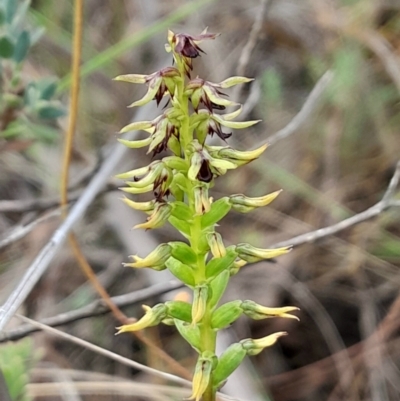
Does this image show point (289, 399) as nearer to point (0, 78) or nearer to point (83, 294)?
point (83, 294)

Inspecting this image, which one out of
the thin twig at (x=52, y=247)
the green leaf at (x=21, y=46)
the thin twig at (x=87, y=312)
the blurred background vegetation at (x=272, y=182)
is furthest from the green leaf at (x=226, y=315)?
the blurred background vegetation at (x=272, y=182)

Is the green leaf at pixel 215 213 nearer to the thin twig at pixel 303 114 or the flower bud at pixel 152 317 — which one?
the flower bud at pixel 152 317

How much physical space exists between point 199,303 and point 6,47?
108 centimetres

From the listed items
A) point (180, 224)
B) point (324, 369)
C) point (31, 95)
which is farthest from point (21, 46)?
point (324, 369)

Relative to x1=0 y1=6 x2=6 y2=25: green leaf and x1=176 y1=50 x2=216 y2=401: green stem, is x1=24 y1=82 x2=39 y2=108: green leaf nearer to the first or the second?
x1=0 y1=6 x2=6 y2=25: green leaf

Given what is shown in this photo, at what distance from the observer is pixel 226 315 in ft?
2.91

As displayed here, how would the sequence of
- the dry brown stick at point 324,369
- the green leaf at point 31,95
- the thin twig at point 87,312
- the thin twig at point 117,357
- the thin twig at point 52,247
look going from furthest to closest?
the dry brown stick at point 324,369 → the green leaf at point 31,95 → the thin twig at point 87,312 → the thin twig at point 117,357 → the thin twig at point 52,247

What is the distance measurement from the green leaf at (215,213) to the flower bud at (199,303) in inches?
3.4

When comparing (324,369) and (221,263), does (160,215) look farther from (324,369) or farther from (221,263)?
(324,369)

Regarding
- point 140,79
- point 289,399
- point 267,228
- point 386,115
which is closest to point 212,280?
point 140,79

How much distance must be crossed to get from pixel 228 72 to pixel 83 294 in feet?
3.49

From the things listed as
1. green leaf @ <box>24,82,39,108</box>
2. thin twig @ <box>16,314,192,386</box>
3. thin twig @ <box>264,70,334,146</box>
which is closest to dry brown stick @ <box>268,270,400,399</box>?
thin twig @ <box>264,70,334,146</box>

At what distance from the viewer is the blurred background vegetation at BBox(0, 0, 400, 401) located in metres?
2.19

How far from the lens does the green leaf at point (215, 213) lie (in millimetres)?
853
